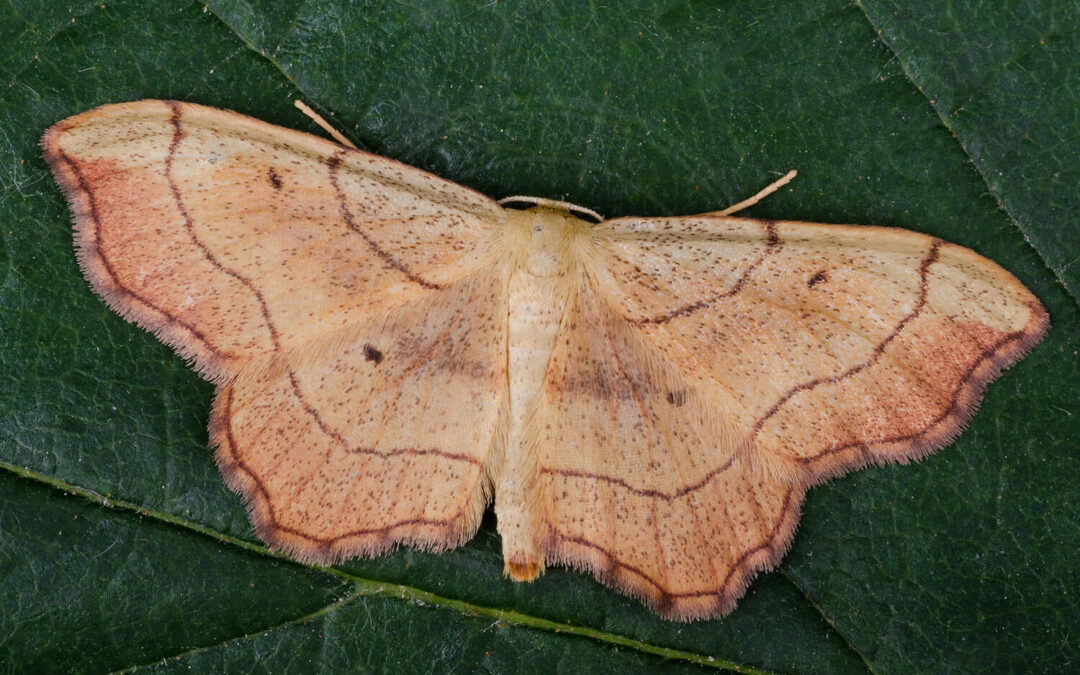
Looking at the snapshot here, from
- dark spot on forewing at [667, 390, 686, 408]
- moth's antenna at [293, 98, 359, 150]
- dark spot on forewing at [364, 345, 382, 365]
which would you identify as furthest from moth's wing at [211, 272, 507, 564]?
moth's antenna at [293, 98, 359, 150]

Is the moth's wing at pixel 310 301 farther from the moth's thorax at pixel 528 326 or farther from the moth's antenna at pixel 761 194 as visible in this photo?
the moth's antenna at pixel 761 194

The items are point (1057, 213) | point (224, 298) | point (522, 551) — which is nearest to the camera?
point (224, 298)

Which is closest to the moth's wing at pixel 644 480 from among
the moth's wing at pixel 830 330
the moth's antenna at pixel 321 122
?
the moth's wing at pixel 830 330

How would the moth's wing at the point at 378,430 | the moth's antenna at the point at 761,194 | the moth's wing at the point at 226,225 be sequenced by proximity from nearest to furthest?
the moth's wing at the point at 226,225 → the moth's wing at the point at 378,430 → the moth's antenna at the point at 761,194

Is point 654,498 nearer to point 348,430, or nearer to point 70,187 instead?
point 348,430

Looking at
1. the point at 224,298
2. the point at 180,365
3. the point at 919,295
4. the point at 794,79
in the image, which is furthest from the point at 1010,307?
the point at 180,365

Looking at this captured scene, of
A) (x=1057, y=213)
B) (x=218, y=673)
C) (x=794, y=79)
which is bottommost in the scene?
(x=218, y=673)

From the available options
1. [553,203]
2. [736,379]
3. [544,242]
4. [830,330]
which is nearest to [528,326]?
[544,242]
